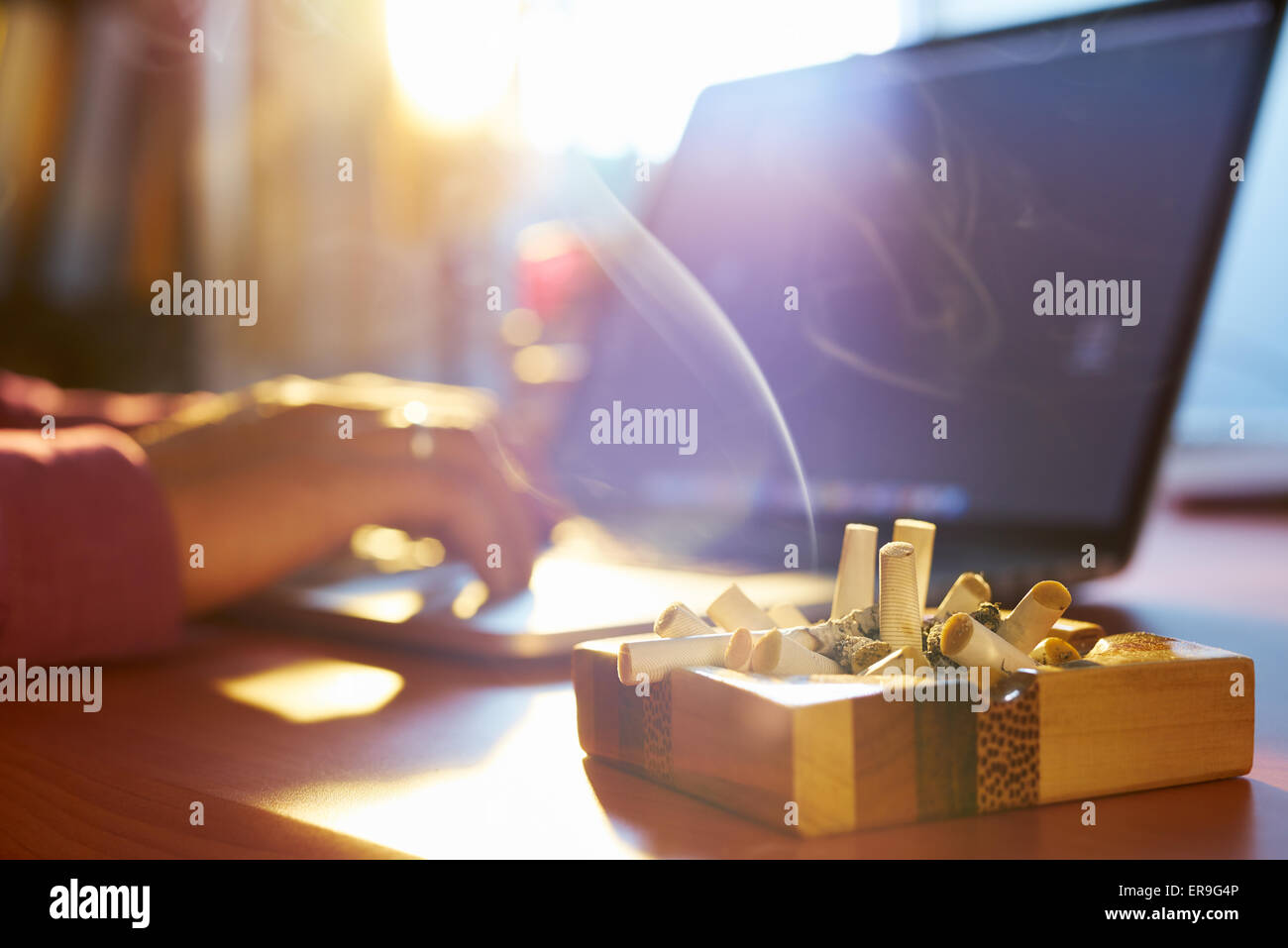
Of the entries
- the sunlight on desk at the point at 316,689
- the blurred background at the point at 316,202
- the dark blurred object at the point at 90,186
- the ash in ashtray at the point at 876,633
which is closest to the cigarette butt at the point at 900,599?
the ash in ashtray at the point at 876,633

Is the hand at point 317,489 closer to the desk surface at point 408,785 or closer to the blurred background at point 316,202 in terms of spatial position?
the desk surface at point 408,785

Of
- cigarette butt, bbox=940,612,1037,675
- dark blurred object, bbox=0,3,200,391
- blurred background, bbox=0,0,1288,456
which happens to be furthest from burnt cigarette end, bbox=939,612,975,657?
dark blurred object, bbox=0,3,200,391

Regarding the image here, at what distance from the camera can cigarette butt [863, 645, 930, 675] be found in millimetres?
285

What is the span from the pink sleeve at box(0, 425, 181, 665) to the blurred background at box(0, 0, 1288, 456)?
0.82 m

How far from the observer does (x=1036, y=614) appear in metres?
0.31

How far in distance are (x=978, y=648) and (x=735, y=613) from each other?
0.09 metres

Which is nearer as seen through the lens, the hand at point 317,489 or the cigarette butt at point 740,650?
the cigarette butt at point 740,650

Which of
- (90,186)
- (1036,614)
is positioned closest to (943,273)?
(1036,614)

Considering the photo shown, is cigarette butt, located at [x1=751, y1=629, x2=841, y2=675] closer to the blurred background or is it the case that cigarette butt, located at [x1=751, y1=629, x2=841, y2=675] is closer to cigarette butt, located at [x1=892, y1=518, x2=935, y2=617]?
cigarette butt, located at [x1=892, y1=518, x2=935, y2=617]

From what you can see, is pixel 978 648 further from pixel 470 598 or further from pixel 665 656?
pixel 470 598

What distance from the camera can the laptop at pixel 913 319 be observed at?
0.64 m

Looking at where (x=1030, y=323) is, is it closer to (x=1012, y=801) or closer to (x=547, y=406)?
(x=1012, y=801)

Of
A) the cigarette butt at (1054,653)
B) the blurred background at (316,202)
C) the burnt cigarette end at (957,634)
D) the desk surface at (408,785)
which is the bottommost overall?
the desk surface at (408,785)
